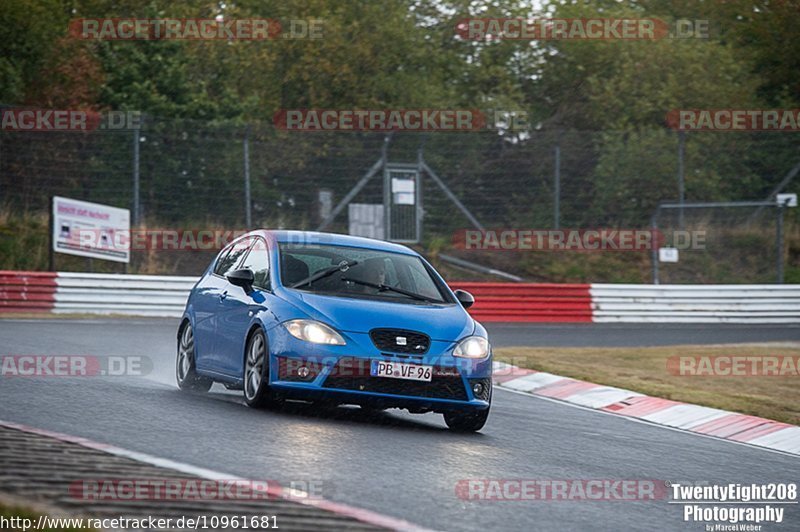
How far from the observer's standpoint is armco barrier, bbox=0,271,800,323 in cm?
2425

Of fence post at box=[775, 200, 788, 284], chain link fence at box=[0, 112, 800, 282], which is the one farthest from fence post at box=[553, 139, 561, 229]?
fence post at box=[775, 200, 788, 284]

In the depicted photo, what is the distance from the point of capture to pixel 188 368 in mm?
11648

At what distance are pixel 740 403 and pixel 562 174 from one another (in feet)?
47.9

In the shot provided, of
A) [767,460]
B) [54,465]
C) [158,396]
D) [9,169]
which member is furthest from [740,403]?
[9,169]

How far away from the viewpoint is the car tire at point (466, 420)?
33.2 ft

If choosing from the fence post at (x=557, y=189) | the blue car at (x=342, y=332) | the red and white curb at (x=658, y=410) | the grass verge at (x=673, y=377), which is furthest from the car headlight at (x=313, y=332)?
the fence post at (x=557, y=189)

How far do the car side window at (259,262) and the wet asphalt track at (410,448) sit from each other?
3.35 feet

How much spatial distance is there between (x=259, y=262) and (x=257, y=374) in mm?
1307

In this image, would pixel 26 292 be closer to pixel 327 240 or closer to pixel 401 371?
pixel 327 240

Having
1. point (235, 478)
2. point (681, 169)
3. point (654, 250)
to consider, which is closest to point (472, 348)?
point (235, 478)

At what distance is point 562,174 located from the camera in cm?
2811

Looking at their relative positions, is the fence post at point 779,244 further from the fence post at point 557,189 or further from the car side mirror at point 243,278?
the car side mirror at point 243,278

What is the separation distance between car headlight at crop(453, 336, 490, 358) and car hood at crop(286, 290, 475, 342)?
0.19ft

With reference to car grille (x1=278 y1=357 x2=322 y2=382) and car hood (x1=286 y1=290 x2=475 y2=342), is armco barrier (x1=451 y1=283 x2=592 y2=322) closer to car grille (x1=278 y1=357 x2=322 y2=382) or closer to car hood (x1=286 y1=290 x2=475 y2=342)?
car hood (x1=286 y1=290 x2=475 y2=342)
